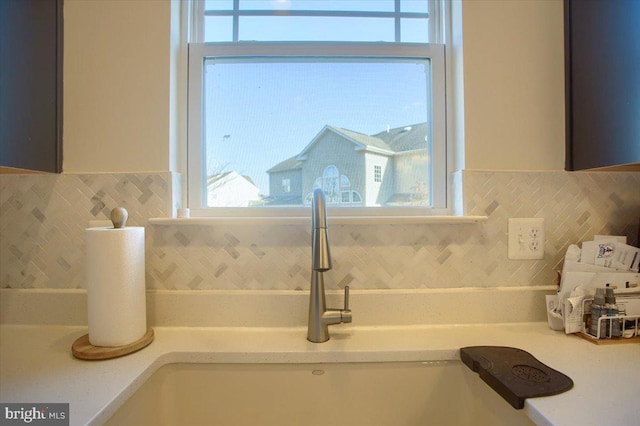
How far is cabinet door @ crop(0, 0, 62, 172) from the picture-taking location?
2.72ft

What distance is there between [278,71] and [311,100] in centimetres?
16

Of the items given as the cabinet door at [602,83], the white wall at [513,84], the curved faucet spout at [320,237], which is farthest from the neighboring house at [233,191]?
the cabinet door at [602,83]

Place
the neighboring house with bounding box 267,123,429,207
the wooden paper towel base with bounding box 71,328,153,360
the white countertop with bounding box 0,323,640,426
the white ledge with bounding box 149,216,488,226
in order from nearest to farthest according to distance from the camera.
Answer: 1. the white countertop with bounding box 0,323,640,426
2. the wooden paper towel base with bounding box 71,328,153,360
3. the white ledge with bounding box 149,216,488,226
4. the neighboring house with bounding box 267,123,429,207

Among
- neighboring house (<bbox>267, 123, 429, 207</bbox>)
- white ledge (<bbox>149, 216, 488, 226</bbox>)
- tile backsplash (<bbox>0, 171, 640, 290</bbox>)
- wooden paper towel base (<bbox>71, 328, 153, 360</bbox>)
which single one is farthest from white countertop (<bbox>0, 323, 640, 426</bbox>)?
neighboring house (<bbox>267, 123, 429, 207</bbox>)

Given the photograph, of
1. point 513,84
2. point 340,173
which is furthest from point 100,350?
point 513,84

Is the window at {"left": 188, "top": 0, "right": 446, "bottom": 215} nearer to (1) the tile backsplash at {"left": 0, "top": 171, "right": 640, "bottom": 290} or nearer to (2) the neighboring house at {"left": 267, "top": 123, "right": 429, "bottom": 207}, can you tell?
(2) the neighboring house at {"left": 267, "top": 123, "right": 429, "bottom": 207}

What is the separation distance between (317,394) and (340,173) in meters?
0.69

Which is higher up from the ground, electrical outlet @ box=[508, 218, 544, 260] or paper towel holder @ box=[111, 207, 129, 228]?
paper towel holder @ box=[111, 207, 129, 228]

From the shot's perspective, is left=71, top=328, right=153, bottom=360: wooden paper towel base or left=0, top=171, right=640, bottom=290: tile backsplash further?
left=0, top=171, right=640, bottom=290: tile backsplash

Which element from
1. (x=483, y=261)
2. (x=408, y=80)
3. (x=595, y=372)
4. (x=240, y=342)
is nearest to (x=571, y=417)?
(x=595, y=372)

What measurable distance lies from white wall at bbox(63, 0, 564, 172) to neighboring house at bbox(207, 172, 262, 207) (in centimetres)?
18

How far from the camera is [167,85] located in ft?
3.29

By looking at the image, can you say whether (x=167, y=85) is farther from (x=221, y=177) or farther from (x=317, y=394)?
(x=317, y=394)

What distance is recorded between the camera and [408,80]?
1.13m
